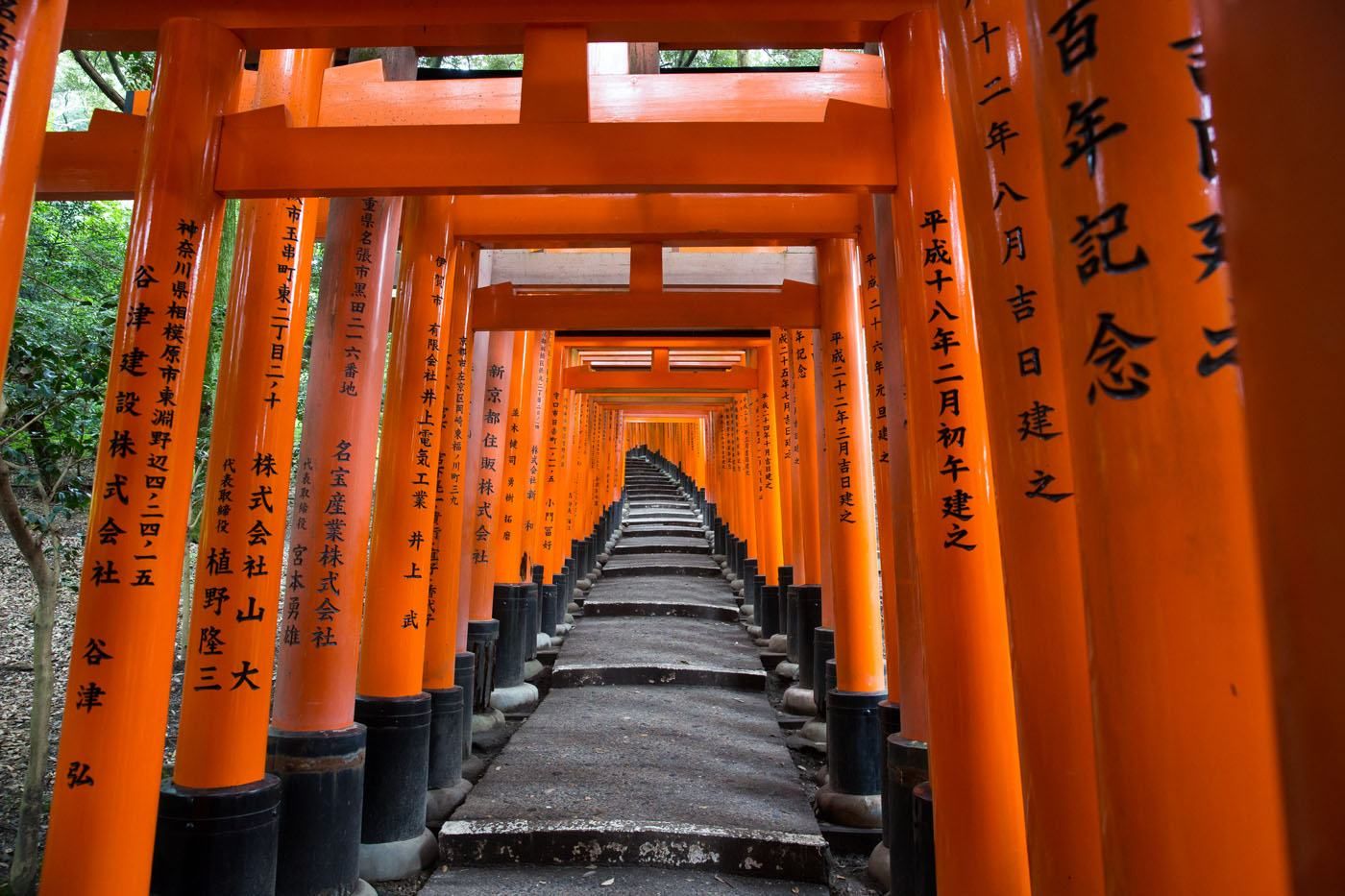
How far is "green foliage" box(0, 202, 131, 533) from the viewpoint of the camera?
466 cm

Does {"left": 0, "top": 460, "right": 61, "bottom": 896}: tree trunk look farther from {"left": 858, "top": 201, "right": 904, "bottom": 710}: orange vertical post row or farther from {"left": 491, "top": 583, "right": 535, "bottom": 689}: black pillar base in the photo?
{"left": 858, "top": 201, "right": 904, "bottom": 710}: orange vertical post row

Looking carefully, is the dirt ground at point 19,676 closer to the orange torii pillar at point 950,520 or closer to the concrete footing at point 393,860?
the concrete footing at point 393,860

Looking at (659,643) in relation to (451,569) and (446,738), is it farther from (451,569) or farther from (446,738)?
(446,738)

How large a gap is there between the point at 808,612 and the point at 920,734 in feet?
11.8

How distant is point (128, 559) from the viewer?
93.0 inches

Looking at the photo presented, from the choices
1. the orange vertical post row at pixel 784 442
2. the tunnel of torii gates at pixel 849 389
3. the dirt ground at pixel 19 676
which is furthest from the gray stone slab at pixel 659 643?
the dirt ground at pixel 19 676

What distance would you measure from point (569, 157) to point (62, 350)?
4220 mm

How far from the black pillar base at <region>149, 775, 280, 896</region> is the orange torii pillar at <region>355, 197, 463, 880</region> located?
1027 millimetres

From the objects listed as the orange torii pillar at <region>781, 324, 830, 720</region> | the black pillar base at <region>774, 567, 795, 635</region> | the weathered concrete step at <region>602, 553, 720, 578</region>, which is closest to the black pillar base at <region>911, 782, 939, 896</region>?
the orange torii pillar at <region>781, 324, 830, 720</region>

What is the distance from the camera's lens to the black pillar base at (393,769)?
3.69 metres

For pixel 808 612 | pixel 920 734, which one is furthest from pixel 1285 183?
pixel 808 612

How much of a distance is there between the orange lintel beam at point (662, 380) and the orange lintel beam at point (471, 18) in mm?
6565

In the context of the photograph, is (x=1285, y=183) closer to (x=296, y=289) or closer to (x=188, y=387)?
(x=188, y=387)

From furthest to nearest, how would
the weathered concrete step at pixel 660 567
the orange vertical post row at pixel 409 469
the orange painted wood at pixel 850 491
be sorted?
the weathered concrete step at pixel 660 567, the orange painted wood at pixel 850 491, the orange vertical post row at pixel 409 469
